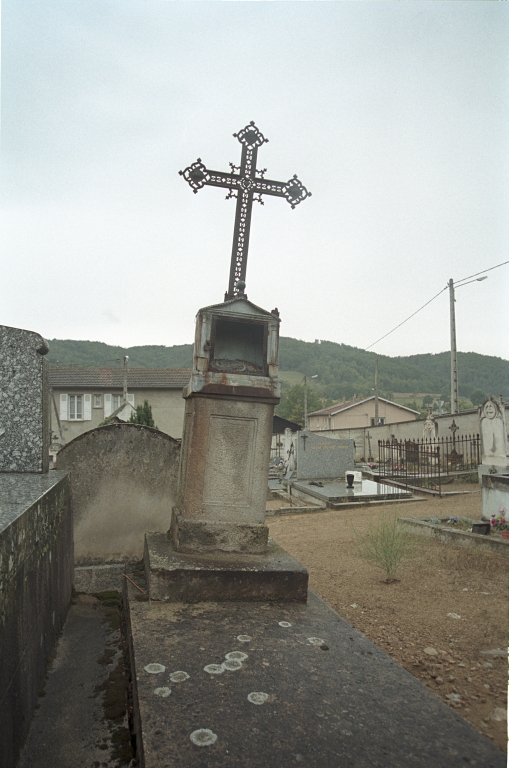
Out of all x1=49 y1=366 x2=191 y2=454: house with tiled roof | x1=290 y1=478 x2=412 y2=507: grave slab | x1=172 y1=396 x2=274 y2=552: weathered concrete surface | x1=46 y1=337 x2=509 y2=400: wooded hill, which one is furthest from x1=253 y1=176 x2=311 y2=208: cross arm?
x1=46 y1=337 x2=509 y2=400: wooded hill

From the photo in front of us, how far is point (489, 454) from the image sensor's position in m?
11.8

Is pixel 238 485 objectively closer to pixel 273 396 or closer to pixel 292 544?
pixel 273 396

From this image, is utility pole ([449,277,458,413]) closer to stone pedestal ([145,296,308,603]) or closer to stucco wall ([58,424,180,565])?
stucco wall ([58,424,180,565])

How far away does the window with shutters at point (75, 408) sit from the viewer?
1160 inches

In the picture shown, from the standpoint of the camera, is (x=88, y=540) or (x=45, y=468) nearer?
(x=45, y=468)

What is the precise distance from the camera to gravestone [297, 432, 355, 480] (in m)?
14.6

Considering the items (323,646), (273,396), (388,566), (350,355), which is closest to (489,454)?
(388,566)

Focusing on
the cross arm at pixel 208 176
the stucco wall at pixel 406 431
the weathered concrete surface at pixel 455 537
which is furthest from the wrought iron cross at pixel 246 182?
the stucco wall at pixel 406 431

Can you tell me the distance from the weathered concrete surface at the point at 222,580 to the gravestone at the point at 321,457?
443 inches

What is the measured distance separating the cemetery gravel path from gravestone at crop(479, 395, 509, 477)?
573cm

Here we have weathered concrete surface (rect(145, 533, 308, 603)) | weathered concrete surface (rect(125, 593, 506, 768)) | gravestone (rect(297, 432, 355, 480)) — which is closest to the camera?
weathered concrete surface (rect(125, 593, 506, 768))

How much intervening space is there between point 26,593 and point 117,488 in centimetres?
244

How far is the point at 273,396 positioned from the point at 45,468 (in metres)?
1.76

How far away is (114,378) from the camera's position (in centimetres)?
3088
